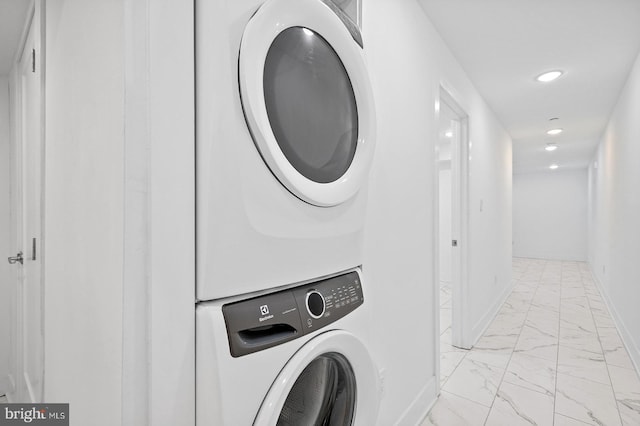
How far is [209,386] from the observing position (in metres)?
0.58

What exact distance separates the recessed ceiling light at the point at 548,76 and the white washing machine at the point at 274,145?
2569 millimetres

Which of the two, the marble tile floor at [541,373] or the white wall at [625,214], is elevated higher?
the white wall at [625,214]

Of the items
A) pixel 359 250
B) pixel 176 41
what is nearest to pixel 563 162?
pixel 359 250

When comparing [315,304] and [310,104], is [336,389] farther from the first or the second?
[310,104]

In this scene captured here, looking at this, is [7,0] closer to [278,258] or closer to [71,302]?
[71,302]

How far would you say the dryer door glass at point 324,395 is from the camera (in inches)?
33.5

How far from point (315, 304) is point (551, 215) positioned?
9793 mm

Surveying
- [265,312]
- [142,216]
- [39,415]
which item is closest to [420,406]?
[265,312]

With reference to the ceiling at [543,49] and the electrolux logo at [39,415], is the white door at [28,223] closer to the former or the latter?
the electrolux logo at [39,415]

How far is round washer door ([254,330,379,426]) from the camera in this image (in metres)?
0.83

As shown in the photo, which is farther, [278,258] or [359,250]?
[359,250]

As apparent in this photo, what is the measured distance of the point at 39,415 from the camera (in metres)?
0.90

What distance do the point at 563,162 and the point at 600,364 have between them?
6270 mm

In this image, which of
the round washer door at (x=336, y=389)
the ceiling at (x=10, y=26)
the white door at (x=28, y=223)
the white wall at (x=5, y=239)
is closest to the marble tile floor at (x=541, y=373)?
the round washer door at (x=336, y=389)
